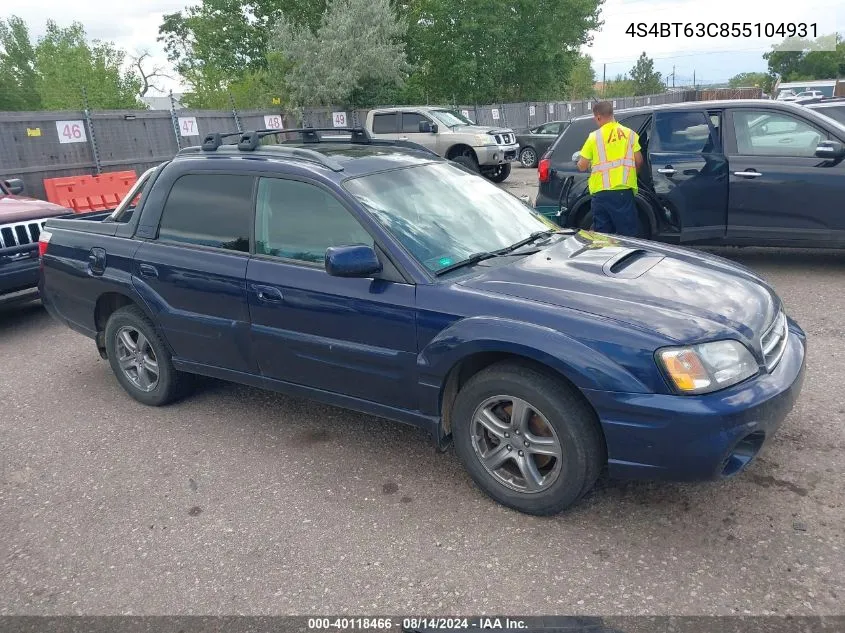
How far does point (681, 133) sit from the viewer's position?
7.16m

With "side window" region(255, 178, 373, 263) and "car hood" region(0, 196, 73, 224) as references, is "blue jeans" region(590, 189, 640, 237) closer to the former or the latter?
"side window" region(255, 178, 373, 263)

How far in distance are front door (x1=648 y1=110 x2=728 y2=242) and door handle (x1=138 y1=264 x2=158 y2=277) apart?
5085 millimetres

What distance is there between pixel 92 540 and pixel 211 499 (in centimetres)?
57

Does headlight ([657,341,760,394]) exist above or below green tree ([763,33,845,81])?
below

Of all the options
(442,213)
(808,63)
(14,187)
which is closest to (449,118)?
(14,187)

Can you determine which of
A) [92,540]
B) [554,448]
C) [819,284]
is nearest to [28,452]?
[92,540]

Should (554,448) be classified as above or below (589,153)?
below

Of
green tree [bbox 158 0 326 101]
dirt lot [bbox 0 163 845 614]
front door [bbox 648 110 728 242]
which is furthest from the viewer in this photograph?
green tree [bbox 158 0 326 101]

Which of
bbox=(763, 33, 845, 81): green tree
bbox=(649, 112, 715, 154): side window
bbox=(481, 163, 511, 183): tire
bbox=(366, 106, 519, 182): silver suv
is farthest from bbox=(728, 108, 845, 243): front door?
bbox=(763, 33, 845, 81): green tree

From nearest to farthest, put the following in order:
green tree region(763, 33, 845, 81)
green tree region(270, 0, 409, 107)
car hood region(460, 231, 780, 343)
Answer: car hood region(460, 231, 780, 343) < green tree region(270, 0, 409, 107) < green tree region(763, 33, 845, 81)

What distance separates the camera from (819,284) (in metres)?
6.63

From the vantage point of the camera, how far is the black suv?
21.7ft

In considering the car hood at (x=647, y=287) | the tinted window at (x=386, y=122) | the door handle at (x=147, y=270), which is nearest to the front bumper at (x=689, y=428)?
the car hood at (x=647, y=287)

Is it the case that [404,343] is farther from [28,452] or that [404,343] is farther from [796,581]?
[28,452]
